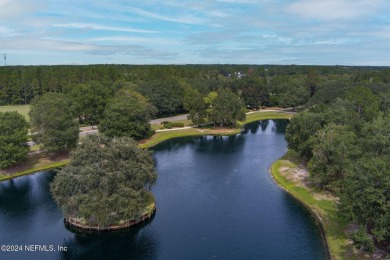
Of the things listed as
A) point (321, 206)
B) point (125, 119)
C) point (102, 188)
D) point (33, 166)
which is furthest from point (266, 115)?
point (102, 188)

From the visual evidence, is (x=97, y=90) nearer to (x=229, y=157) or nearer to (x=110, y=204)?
(x=229, y=157)

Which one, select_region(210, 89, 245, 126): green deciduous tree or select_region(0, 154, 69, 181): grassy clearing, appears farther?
select_region(210, 89, 245, 126): green deciduous tree

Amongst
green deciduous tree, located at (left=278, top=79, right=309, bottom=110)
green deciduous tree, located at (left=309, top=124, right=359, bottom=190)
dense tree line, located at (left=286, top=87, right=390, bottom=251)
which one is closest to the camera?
dense tree line, located at (left=286, top=87, right=390, bottom=251)

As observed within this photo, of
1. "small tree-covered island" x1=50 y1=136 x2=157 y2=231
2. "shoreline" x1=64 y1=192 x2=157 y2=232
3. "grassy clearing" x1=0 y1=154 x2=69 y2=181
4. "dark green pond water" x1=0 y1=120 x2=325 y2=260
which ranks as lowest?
"dark green pond water" x1=0 y1=120 x2=325 y2=260

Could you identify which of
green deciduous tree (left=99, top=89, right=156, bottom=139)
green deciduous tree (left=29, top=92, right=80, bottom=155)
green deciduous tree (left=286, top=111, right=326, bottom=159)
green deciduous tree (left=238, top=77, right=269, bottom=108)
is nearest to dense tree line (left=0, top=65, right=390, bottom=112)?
green deciduous tree (left=238, top=77, right=269, bottom=108)

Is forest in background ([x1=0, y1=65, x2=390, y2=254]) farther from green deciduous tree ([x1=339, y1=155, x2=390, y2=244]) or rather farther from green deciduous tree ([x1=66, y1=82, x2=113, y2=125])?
green deciduous tree ([x1=66, y1=82, x2=113, y2=125])
